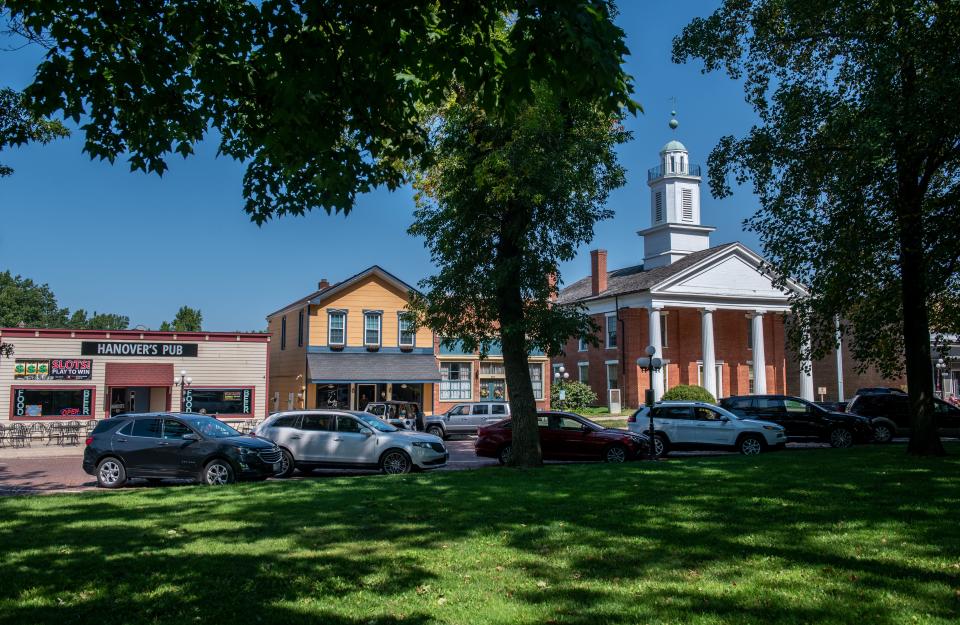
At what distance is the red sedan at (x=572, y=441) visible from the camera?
20.8 m

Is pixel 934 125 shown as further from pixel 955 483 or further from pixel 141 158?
pixel 141 158

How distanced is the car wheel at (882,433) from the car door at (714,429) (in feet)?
22.4

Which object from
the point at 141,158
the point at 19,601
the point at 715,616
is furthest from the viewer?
the point at 141,158

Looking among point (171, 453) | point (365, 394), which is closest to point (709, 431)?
point (171, 453)

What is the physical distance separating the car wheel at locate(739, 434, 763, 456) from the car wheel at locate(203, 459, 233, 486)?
15.2 metres

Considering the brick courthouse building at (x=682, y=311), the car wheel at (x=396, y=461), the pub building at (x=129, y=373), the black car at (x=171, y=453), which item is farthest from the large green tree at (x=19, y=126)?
the brick courthouse building at (x=682, y=311)

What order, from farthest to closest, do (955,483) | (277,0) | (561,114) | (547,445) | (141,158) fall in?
(547,445), (561,114), (955,483), (141,158), (277,0)

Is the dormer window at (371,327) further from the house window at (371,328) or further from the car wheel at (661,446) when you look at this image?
the car wheel at (661,446)

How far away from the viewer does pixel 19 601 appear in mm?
6223

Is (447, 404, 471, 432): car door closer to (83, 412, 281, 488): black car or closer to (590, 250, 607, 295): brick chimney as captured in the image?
(83, 412, 281, 488): black car

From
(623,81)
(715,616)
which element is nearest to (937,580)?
Result: (715,616)

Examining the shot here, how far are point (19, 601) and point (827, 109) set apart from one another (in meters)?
17.7

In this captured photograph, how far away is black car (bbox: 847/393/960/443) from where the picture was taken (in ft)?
85.7

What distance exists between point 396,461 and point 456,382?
25.1m
